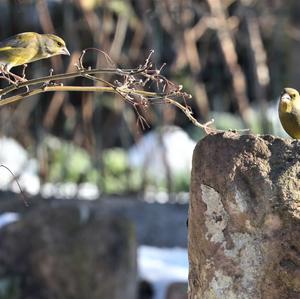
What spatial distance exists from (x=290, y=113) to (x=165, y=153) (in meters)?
5.72

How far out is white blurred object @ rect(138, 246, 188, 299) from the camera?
6797mm

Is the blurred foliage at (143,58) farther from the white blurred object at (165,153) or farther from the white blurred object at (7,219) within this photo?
the white blurred object at (7,219)

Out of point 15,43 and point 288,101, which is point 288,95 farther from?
point 15,43

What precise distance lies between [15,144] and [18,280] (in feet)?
17.6


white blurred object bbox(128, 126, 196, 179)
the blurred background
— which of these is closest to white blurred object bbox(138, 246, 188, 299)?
the blurred background

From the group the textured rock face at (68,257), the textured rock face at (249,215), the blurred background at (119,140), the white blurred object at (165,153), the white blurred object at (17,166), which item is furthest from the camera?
the white blurred object at (17,166)

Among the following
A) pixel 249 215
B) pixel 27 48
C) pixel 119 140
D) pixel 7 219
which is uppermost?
pixel 119 140

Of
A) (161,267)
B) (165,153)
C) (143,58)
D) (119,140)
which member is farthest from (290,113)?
(119,140)

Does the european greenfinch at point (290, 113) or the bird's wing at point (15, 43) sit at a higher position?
the bird's wing at point (15, 43)

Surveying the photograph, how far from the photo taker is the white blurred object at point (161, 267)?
680cm

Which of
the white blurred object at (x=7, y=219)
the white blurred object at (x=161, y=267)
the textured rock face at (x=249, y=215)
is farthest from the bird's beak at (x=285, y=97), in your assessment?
the white blurred object at (x=7, y=219)

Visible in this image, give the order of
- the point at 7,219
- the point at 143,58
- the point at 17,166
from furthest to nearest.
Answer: the point at 17,166, the point at 143,58, the point at 7,219

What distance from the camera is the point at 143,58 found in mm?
11219

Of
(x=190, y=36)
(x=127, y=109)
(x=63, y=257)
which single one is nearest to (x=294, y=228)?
(x=63, y=257)
